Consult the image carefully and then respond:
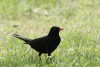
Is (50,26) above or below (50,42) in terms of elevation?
below

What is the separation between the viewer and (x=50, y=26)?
7.78 metres

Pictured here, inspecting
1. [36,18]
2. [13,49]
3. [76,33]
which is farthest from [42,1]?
[13,49]

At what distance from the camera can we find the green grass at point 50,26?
439cm

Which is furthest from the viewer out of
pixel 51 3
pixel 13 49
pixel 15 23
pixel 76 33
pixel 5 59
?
pixel 51 3

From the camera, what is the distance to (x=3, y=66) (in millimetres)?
4160

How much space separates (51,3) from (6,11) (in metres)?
2.48

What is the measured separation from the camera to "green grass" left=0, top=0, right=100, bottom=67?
14.4ft

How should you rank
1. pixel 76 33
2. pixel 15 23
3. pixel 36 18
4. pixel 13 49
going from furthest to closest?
pixel 36 18, pixel 15 23, pixel 76 33, pixel 13 49

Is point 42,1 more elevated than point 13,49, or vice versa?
point 42,1

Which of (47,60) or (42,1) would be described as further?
(42,1)

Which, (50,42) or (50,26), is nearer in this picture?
(50,42)

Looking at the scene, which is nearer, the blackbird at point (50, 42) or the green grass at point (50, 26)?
the blackbird at point (50, 42)

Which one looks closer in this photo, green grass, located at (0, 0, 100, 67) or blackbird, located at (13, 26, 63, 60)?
blackbird, located at (13, 26, 63, 60)

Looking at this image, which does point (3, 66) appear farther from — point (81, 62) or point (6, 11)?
point (6, 11)
